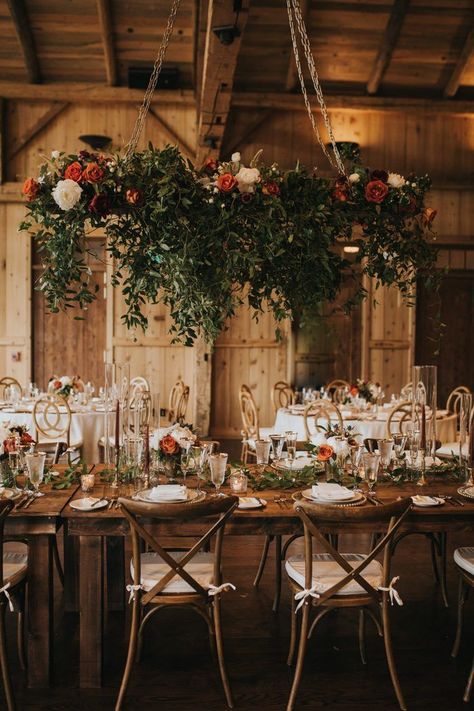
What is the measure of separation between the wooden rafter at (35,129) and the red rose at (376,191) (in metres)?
6.73

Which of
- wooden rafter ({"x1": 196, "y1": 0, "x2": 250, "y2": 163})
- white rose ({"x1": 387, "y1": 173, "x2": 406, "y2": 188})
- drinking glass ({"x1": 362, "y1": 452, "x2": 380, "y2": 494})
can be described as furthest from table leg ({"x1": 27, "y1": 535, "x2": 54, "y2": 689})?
wooden rafter ({"x1": 196, "y1": 0, "x2": 250, "y2": 163})

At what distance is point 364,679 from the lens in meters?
3.17

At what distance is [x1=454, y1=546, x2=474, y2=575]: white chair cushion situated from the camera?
3.23 metres

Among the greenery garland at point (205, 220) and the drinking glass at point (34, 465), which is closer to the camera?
the greenery garland at point (205, 220)

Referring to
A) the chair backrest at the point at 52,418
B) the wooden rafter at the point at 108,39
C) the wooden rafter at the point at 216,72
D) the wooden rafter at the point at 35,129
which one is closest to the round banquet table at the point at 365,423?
the chair backrest at the point at 52,418

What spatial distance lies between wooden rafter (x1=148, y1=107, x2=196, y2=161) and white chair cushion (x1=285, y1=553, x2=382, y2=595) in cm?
675

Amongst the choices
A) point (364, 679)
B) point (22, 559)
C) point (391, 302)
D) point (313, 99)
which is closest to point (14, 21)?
point (313, 99)

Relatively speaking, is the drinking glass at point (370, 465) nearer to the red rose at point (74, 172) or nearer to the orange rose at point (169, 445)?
the orange rose at point (169, 445)

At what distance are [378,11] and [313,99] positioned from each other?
1322mm

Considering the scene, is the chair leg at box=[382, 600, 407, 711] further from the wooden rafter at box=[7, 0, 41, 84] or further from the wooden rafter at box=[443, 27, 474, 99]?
the wooden rafter at box=[443, 27, 474, 99]

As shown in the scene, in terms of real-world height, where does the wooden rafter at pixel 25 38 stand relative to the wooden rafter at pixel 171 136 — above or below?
above

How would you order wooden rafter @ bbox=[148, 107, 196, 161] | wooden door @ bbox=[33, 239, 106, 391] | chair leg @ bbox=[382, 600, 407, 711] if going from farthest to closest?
wooden door @ bbox=[33, 239, 106, 391] → wooden rafter @ bbox=[148, 107, 196, 161] → chair leg @ bbox=[382, 600, 407, 711]

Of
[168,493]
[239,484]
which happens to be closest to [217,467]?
[239,484]

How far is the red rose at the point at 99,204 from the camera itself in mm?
2990
